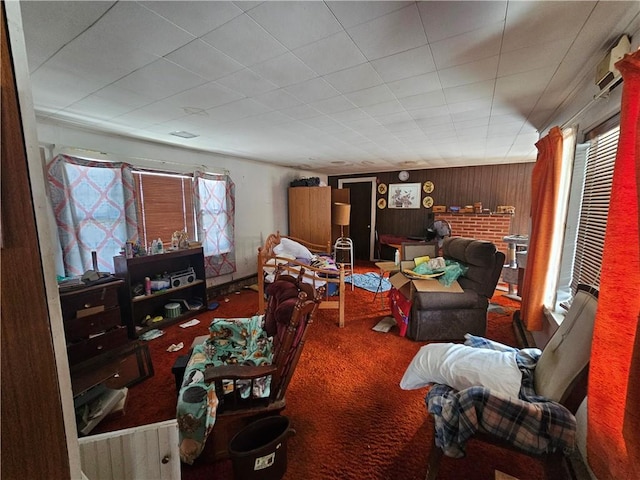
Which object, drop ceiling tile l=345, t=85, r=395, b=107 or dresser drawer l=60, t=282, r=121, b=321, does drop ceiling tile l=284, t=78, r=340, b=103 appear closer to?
drop ceiling tile l=345, t=85, r=395, b=107

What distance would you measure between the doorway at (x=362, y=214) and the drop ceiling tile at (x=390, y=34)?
501cm

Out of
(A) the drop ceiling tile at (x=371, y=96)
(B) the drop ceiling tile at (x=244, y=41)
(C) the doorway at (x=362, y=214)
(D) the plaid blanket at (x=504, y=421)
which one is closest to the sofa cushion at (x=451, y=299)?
(D) the plaid blanket at (x=504, y=421)

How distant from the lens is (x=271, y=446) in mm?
1205

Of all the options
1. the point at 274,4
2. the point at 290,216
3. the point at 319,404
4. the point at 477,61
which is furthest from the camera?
the point at 290,216

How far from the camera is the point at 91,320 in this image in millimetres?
2188

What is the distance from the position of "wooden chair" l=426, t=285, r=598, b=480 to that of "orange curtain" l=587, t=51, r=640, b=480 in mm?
123

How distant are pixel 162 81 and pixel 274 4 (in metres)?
1.02

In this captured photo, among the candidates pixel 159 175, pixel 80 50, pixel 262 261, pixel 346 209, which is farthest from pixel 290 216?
pixel 80 50

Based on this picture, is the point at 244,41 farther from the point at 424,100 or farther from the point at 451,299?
the point at 451,299

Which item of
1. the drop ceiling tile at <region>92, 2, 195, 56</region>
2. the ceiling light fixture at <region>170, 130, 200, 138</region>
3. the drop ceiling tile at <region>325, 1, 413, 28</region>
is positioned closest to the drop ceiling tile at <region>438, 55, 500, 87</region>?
the drop ceiling tile at <region>325, 1, 413, 28</region>

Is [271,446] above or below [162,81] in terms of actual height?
below

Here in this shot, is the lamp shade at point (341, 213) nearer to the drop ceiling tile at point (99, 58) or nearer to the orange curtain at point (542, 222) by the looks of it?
the orange curtain at point (542, 222)

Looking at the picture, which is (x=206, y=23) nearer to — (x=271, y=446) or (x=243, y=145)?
(x=271, y=446)

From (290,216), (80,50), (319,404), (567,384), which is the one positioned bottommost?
(319,404)
